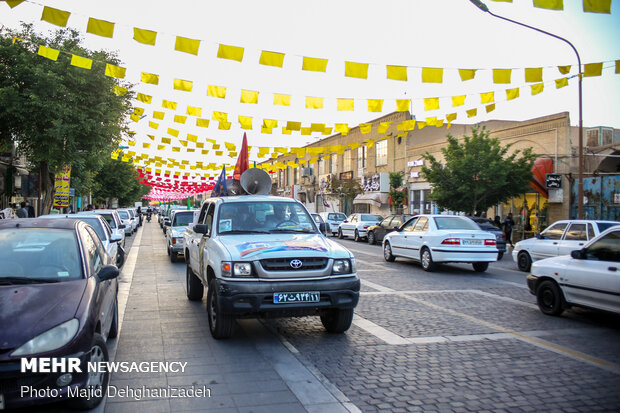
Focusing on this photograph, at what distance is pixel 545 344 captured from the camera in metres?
6.20

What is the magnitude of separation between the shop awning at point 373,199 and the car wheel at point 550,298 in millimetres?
28802

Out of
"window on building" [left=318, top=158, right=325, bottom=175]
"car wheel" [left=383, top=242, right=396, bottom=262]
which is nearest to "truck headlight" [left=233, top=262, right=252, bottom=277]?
"car wheel" [left=383, top=242, right=396, bottom=262]

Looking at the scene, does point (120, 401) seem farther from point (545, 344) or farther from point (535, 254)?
point (535, 254)

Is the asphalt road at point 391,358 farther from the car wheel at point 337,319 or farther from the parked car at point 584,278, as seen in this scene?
the parked car at point 584,278

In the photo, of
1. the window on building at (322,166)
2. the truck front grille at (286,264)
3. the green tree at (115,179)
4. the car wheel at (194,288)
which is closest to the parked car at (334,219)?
the window on building at (322,166)

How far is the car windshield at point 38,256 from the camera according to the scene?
4.35 meters

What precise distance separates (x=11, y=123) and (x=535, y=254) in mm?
18554

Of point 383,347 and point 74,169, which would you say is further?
point 74,169

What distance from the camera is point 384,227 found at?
23891mm

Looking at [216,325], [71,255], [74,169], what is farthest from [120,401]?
[74,169]

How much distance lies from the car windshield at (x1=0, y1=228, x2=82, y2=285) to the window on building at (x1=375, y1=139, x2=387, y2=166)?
112 ft

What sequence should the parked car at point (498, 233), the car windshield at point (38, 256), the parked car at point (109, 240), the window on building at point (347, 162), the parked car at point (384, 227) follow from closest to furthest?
the car windshield at point (38, 256), the parked car at point (109, 240), the parked car at point (498, 233), the parked car at point (384, 227), the window on building at point (347, 162)

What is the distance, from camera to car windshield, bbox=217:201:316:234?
6973mm

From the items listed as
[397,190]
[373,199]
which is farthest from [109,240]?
[373,199]
